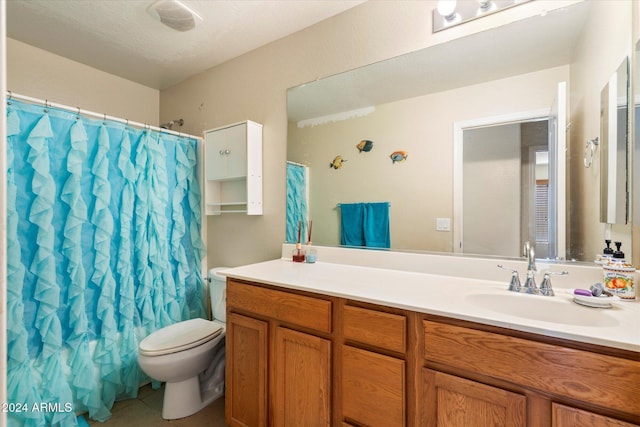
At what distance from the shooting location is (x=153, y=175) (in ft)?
6.69

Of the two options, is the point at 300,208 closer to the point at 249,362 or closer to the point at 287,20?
the point at 249,362

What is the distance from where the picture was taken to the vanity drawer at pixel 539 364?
2.39ft

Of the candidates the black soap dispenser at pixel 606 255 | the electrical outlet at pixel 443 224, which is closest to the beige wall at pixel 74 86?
the electrical outlet at pixel 443 224

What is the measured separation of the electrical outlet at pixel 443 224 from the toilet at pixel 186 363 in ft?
4.07

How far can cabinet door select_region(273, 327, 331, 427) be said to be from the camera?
1.20m

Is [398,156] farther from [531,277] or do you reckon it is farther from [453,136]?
[531,277]

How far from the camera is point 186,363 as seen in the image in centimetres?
163

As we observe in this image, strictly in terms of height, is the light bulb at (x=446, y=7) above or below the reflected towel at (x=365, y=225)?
above

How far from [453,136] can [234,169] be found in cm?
143

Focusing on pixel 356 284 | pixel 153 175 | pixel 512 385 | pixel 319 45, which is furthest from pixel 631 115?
pixel 153 175

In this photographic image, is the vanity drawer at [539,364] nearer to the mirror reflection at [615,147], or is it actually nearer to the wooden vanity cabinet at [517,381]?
the wooden vanity cabinet at [517,381]

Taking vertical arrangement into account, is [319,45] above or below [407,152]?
above

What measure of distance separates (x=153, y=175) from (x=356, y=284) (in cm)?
165

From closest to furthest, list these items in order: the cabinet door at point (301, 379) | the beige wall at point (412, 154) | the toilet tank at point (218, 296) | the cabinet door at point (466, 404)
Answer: the cabinet door at point (466, 404) < the cabinet door at point (301, 379) < the beige wall at point (412, 154) < the toilet tank at point (218, 296)
